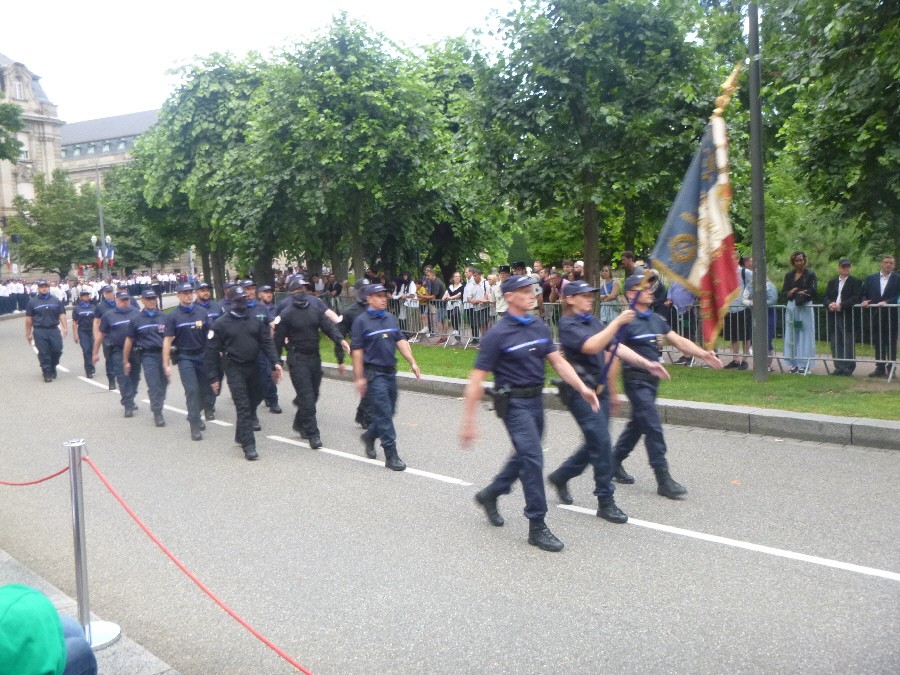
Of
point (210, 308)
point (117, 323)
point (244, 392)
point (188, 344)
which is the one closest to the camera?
point (244, 392)

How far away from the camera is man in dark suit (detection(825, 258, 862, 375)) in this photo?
41.1 feet

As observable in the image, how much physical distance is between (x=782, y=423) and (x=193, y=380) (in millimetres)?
6903

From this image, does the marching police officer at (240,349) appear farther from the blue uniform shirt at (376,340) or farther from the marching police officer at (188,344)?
the blue uniform shirt at (376,340)

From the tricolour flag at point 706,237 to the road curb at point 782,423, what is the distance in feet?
10.7

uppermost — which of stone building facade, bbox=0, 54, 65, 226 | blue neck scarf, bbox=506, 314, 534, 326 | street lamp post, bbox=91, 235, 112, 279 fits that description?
stone building facade, bbox=0, 54, 65, 226

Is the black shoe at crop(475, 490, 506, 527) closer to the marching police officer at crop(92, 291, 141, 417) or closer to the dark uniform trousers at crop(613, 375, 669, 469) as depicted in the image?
the dark uniform trousers at crop(613, 375, 669, 469)

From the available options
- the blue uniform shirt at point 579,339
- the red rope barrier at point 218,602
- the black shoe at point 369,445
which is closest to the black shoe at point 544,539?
the blue uniform shirt at point 579,339

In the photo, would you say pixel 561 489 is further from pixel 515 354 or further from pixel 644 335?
pixel 515 354

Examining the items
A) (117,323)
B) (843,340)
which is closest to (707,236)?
(843,340)

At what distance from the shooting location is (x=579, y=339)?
6973 millimetres

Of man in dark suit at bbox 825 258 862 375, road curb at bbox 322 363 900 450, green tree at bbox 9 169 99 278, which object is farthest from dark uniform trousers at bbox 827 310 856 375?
green tree at bbox 9 169 99 278

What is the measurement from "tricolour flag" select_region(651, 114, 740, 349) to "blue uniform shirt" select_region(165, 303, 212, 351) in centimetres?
682

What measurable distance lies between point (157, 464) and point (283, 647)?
17.4 ft

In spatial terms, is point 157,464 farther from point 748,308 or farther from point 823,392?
point 748,308
